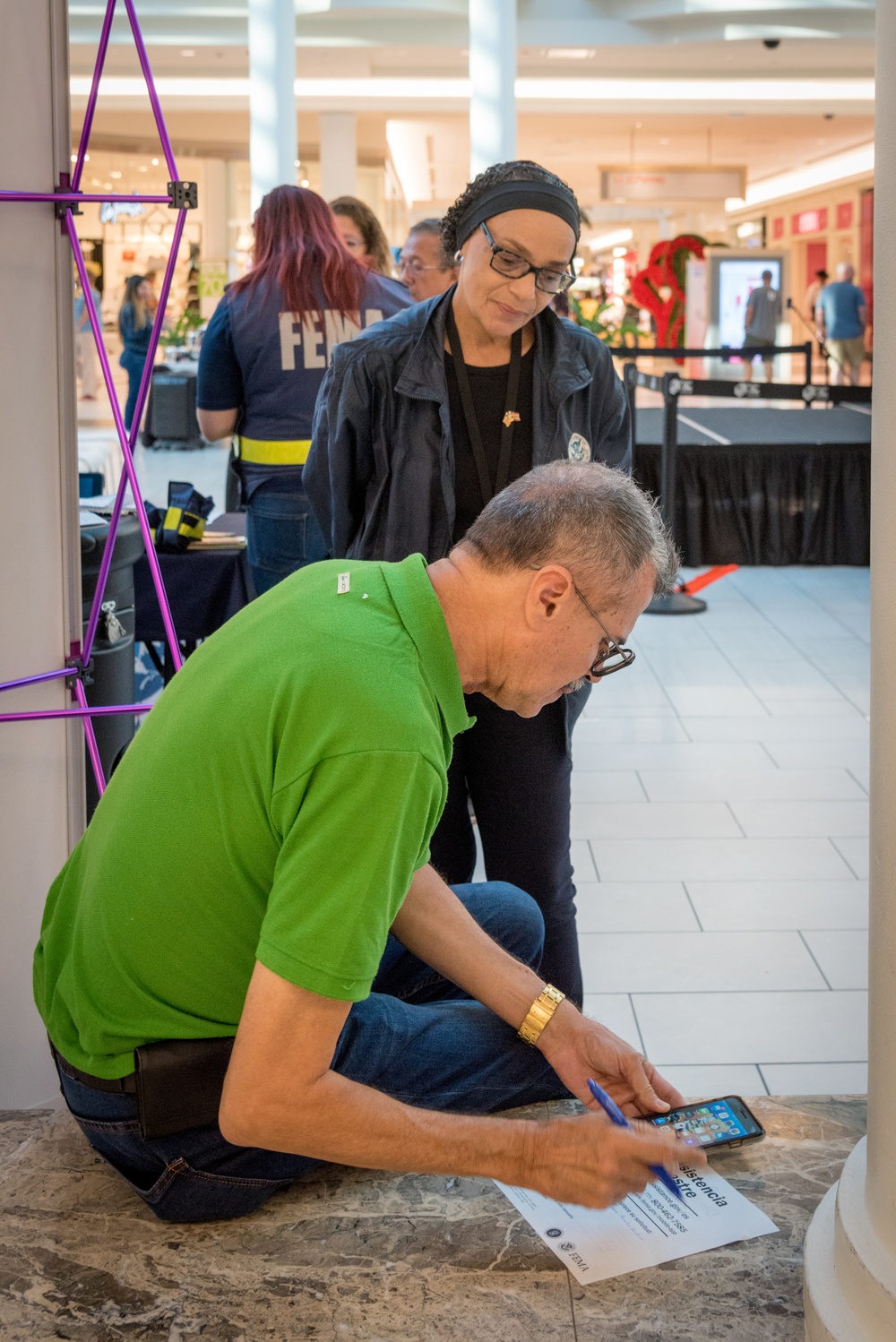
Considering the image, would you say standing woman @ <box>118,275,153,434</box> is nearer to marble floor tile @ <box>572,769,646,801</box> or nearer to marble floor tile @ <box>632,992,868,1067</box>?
marble floor tile @ <box>572,769,646,801</box>

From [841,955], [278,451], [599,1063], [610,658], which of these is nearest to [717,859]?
[841,955]

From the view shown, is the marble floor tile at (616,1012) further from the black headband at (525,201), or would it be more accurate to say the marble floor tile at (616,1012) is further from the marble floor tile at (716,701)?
the marble floor tile at (716,701)

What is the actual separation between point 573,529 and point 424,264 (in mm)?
2793

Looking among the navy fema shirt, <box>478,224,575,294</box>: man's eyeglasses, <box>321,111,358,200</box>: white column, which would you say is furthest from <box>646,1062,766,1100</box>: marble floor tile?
<box>321,111,358,200</box>: white column

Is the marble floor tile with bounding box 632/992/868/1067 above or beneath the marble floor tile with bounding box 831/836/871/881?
beneath

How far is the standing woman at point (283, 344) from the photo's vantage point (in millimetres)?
3205

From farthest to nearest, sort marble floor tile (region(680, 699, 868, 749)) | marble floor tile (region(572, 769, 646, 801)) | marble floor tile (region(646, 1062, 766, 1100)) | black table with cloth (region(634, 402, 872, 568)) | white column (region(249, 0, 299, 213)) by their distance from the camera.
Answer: white column (region(249, 0, 299, 213))
black table with cloth (region(634, 402, 872, 568))
marble floor tile (region(680, 699, 868, 749))
marble floor tile (region(572, 769, 646, 801))
marble floor tile (region(646, 1062, 766, 1100))

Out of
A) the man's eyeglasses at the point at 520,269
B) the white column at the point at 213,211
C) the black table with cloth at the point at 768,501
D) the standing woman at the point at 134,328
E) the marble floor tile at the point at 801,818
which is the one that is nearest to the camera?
the man's eyeglasses at the point at 520,269

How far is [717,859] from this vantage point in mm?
3459

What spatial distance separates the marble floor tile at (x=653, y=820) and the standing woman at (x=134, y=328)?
338 inches

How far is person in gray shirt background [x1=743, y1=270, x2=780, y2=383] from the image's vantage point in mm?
13188

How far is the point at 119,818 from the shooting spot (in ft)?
4.29

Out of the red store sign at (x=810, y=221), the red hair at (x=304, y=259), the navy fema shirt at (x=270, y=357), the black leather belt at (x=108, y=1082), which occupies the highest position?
the red store sign at (x=810, y=221)

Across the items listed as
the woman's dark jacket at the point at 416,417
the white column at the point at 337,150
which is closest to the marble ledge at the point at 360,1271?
the woman's dark jacket at the point at 416,417
